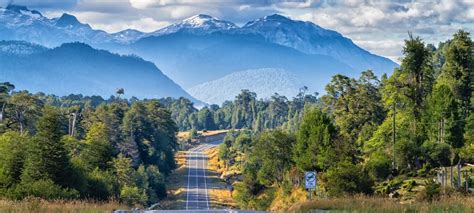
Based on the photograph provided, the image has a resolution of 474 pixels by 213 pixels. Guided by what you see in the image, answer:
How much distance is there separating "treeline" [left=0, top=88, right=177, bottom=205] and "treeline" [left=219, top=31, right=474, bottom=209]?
52.5ft

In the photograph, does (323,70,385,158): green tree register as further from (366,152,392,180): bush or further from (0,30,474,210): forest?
(366,152,392,180): bush

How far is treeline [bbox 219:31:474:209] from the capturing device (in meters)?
65.1

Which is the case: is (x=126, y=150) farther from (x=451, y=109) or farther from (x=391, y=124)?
(x=451, y=109)

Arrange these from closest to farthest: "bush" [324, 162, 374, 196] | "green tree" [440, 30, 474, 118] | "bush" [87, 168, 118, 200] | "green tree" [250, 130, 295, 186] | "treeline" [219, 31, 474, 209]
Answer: "bush" [324, 162, 374, 196]
"bush" [87, 168, 118, 200]
"treeline" [219, 31, 474, 209]
"green tree" [440, 30, 474, 118]
"green tree" [250, 130, 295, 186]

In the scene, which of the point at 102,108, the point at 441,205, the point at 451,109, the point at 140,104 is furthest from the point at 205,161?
the point at 441,205

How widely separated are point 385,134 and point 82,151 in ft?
101

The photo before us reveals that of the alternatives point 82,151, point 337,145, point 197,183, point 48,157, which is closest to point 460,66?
point 337,145

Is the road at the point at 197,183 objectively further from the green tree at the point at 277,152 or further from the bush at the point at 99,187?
the bush at the point at 99,187

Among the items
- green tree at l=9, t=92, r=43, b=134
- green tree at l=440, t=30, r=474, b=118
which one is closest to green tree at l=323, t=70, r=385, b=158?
green tree at l=440, t=30, r=474, b=118

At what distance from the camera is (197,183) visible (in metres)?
136

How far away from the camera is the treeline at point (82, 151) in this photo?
53.2 meters

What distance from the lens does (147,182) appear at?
10362cm

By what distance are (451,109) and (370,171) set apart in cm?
941

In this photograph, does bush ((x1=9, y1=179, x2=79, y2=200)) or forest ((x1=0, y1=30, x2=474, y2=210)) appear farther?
forest ((x1=0, y1=30, x2=474, y2=210))
